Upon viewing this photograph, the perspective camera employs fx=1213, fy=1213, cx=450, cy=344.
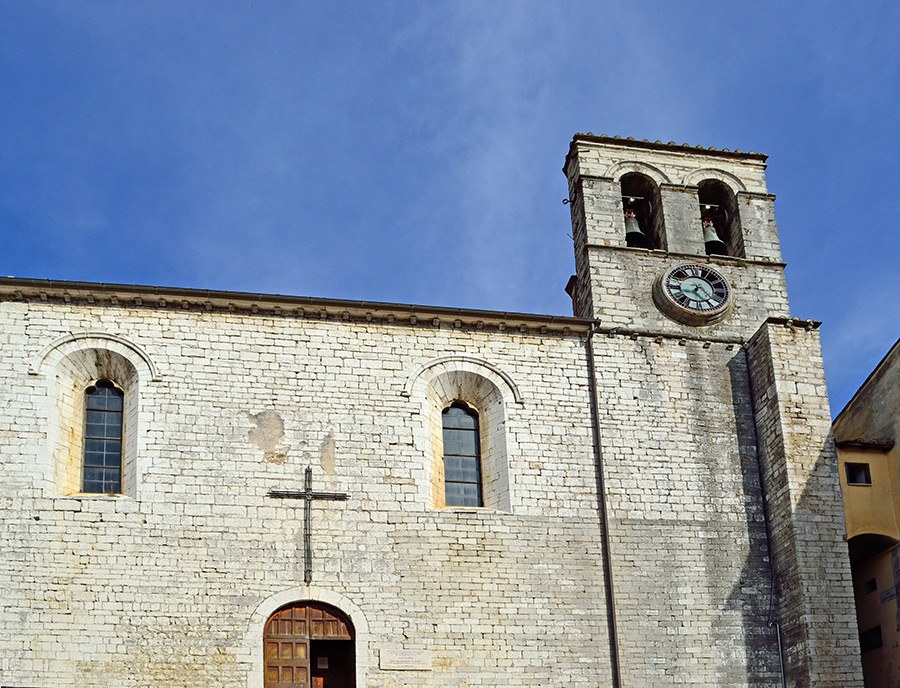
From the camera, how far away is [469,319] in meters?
20.3

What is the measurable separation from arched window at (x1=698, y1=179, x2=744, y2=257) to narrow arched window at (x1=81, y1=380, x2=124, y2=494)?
11.0 metres

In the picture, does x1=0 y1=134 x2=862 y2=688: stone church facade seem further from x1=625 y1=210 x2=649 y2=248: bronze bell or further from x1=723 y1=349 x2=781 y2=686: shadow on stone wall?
x1=625 y1=210 x2=649 y2=248: bronze bell

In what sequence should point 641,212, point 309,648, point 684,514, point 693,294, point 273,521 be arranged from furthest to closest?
point 641,212
point 693,294
point 684,514
point 273,521
point 309,648

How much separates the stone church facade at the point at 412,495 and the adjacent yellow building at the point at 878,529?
3.94 ft

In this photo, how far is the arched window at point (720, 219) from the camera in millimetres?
22625

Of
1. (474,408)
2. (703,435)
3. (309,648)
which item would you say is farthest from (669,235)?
(309,648)

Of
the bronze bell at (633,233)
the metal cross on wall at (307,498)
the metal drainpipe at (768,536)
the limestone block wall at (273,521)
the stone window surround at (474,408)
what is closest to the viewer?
Answer: the limestone block wall at (273,521)

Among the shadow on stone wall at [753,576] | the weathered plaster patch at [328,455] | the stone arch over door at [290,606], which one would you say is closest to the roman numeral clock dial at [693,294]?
the shadow on stone wall at [753,576]

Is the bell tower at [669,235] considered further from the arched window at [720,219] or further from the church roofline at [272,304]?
the church roofline at [272,304]

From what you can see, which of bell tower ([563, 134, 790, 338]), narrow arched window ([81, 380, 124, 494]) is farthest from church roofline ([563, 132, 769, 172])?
narrow arched window ([81, 380, 124, 494])

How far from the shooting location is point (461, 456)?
19844 mm

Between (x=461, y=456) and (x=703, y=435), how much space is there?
4.02 meters

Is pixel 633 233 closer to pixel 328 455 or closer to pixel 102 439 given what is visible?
pixel 328 455

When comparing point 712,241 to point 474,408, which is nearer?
point 474,408
